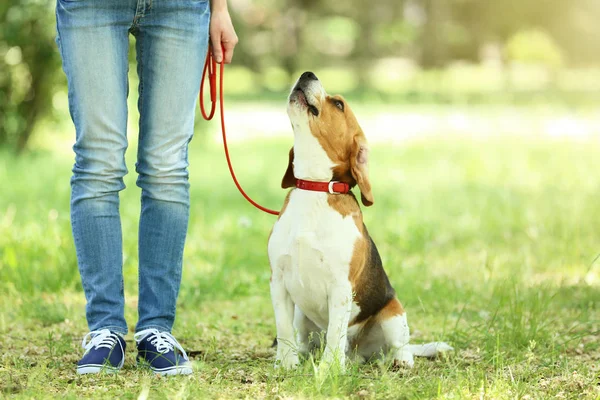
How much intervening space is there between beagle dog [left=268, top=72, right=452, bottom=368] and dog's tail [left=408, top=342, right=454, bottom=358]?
17 cm

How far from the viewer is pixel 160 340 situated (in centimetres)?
352

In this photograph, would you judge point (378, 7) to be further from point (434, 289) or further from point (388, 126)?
point (434, 289)

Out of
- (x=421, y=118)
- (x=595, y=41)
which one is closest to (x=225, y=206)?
(x=421, y=118)

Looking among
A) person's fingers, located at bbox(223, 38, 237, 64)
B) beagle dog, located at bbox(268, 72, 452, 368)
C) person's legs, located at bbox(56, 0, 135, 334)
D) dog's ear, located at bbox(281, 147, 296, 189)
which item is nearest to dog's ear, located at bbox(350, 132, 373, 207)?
beagle dog, located at bbox(268, 72, 452, 368)

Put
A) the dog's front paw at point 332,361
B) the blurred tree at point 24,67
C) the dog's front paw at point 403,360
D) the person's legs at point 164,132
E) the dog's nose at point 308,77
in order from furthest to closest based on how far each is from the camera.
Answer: the blurred tree at point 24,67 < the dog's front paw at point 403,360 < the dog's nose at point 308,77 < the person's legs at point 164,132 < the dog's front paw at point 332,361

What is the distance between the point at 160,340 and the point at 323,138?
1.07 metres

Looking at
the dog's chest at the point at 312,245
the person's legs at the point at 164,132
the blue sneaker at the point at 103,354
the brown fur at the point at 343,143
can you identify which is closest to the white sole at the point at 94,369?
the blue sneaker at the point at 103,354

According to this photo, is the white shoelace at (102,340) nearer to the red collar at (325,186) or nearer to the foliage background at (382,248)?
the foliage background at (382,248)

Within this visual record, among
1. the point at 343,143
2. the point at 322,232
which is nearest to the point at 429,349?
the point at 322,232

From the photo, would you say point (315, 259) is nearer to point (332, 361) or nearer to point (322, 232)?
point (322, 232)

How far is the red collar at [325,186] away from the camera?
3.53m

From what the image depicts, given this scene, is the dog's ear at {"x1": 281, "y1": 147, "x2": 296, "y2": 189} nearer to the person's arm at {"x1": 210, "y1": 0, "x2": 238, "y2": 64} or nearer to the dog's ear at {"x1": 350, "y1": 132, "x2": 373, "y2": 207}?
the dog's ear at {"x1": 350, "y1": 132, "x2": 373, "y2": 207}

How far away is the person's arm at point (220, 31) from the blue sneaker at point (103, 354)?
1.28 metres

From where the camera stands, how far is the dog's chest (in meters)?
3.47
